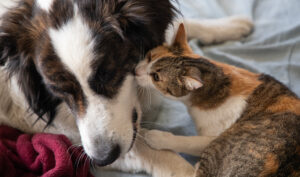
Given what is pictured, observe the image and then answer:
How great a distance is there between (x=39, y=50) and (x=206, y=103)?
30.0 inches

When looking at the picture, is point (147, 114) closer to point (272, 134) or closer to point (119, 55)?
point (119, 55)

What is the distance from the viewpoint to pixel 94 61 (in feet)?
3.59

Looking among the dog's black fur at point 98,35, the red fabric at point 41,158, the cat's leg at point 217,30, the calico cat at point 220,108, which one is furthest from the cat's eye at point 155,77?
the cat's leg at point 217,30

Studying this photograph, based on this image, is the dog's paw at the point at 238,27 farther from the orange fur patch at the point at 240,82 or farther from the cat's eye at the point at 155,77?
the cat's eye at the point at 155,77

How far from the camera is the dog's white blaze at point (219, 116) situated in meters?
1.39

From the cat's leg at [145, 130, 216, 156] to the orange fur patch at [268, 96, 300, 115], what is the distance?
0.99 feet

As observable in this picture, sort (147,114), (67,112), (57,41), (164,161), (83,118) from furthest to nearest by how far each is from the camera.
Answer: (147,114)
(67,112)
(164,161)
(83,118)
(57,41)

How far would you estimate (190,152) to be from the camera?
1.42m

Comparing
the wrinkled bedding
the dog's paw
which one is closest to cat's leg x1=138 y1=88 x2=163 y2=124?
the wrinkled bedding

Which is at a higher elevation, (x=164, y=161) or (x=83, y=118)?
(x=83, y=118)

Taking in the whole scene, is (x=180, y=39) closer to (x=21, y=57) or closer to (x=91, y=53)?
(x=91, y=53)

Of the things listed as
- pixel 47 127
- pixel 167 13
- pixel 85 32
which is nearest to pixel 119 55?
pixel 85 32

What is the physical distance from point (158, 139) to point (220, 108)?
1.05 ft

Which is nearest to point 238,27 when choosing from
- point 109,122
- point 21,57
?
point 109,122
